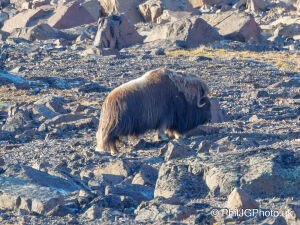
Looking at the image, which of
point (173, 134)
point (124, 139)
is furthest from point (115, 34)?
point (124, 139)

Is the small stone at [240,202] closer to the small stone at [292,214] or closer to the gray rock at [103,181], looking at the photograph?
the small stone at [292,214]

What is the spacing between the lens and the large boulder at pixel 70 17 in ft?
66.5

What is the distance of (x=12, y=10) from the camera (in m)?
24.9

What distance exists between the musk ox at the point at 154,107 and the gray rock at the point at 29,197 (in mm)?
2371

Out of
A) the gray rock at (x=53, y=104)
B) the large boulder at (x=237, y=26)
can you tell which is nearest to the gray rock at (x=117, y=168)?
the gray rock at (x=53, y=104)

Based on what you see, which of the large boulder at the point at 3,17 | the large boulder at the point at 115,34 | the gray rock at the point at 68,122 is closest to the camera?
the gray rock at the point at 68,122

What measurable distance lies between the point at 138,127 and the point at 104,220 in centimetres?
326

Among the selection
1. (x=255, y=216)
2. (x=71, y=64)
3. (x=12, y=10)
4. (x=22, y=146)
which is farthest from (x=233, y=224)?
(x=12, y=10)

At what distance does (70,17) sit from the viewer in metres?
20.5

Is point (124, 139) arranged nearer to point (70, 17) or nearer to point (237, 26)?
point (237, 26)

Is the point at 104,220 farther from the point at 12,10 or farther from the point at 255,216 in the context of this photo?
the point at 12,10

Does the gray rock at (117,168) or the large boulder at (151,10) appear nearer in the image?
the gray rock at (117,168)

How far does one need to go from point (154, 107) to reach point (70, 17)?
13.9 meters

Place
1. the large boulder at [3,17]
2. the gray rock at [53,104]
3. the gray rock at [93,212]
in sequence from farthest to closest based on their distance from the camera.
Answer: the large boulder at [3,17] → the gray rock at [53,104] → the gray rock at [93,212]
